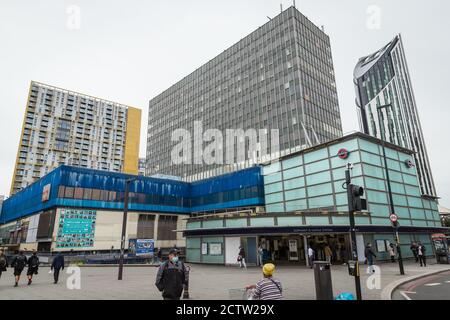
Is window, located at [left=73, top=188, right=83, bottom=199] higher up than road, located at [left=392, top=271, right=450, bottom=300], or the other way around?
window, located at [left=73, top=188, right=83, bottom=199]

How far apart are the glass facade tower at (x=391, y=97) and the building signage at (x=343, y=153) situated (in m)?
89.5

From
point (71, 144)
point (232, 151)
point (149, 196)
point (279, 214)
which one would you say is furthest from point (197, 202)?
point (71, 144)

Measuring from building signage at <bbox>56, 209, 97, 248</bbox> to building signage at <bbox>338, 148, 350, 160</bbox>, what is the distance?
35396mm

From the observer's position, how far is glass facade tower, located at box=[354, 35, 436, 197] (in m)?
108

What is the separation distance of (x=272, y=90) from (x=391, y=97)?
232 feet

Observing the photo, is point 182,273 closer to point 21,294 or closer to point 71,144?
point 21,294

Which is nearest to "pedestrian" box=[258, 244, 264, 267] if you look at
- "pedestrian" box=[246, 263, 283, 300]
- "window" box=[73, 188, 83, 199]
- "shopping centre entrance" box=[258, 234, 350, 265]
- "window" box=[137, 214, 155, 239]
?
→ "shopping centre entrance" box=[258, 234, 350, 265]

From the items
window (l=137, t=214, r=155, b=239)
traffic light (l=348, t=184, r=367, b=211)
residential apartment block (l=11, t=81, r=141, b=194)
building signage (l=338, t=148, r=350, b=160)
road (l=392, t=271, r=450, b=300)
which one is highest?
residential apartment block (l=11, t=81, r=141, b=194)

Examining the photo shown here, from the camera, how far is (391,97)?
11419cm

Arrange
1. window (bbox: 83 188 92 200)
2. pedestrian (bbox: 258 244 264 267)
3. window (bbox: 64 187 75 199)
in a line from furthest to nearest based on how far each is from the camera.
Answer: window (bbox: 83 188 92 200) < window (bbox: 64 187 75 199) < pedestrian (bbox: 258 244 264 267)

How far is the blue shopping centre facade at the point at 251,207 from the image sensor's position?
25.4 meters

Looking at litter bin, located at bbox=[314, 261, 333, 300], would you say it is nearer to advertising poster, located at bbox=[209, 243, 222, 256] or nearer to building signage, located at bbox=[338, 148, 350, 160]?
advertising poster, located at bbox=[209, 243, 222, 256]

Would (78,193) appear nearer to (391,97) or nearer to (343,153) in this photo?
(343,153)

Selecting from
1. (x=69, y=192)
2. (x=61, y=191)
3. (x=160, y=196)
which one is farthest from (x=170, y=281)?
(x=160, y=196)
